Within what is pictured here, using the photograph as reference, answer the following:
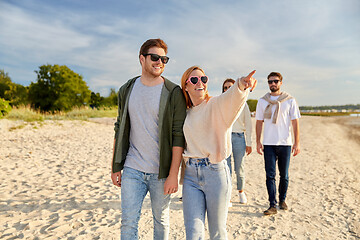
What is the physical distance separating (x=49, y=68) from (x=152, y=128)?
110 ft

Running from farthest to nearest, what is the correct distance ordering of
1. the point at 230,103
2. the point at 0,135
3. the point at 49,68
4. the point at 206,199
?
the point at 49,68, the point at 0,135, the point at 206,199, the point at 230,103

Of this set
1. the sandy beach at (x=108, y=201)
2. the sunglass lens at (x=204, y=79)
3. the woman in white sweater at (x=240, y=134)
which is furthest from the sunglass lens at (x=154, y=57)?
the sandy beach at (x=108, y=201)

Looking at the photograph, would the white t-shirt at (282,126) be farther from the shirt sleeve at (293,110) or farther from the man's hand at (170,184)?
the man's hand at (170,184)

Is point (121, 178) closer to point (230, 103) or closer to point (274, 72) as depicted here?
point (230, 103)

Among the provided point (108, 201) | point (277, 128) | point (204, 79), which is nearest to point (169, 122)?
point (204, 79)

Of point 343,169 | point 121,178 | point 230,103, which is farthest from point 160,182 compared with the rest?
point 343,169

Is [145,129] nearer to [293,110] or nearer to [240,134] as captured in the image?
[240,134]

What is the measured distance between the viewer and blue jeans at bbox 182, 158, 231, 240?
2260 mm

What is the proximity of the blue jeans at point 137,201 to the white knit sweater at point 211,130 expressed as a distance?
1.45 feet

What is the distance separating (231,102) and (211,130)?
336 millimetres

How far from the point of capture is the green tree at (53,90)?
3084 centimetres

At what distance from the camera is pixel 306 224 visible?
4293mm

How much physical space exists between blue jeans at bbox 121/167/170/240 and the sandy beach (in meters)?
1.49

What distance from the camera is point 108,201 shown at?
525 cm
